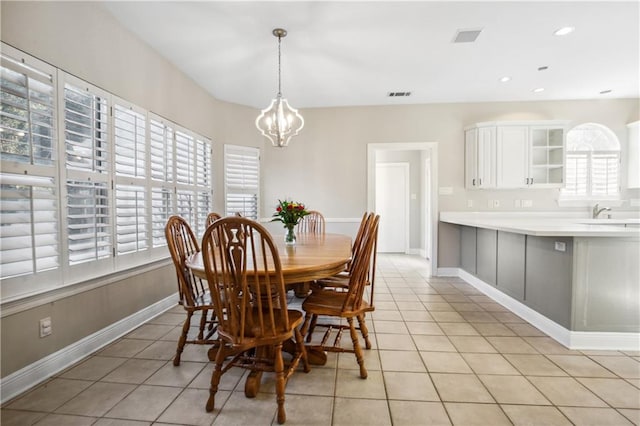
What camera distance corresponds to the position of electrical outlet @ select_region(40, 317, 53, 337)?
184 centimetres

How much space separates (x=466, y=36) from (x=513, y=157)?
2.13m

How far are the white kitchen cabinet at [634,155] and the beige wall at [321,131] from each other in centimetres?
8

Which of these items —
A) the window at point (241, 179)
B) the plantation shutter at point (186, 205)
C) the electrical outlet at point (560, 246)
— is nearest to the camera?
the electrical outlet at point (560, 246)

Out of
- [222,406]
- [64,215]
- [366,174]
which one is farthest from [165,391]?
[366,174]

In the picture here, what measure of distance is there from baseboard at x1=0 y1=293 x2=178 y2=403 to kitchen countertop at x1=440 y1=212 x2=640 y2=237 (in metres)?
3.45

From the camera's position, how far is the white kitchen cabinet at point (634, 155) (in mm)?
4086

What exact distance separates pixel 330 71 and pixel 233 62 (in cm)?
109

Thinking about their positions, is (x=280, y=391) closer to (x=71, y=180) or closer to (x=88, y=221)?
(x=88, y=221)

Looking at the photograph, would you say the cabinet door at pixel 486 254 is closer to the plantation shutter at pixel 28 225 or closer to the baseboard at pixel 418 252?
the baseboard at pixel 418 252

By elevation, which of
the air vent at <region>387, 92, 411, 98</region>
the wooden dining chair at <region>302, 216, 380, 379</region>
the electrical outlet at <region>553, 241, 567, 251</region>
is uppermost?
the air vent at <region>387, 92, 411, 98</region>

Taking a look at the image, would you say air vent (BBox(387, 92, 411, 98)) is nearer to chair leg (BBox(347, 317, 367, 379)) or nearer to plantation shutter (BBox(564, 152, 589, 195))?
plantation shutter (BBox(564, 152, 589, 195))

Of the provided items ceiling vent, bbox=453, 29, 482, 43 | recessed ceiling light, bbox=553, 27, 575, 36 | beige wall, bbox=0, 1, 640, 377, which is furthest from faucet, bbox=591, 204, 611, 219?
ceiling vent, bbox=453, 29, 482, 43

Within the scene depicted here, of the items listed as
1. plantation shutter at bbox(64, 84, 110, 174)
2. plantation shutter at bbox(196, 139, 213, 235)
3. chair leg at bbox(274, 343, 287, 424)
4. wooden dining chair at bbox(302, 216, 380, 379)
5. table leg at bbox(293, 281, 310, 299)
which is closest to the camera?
chair leg at bbox(274, 343, 287, 424)

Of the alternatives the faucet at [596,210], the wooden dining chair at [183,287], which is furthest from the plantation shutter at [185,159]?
the faucet at [596,210]
